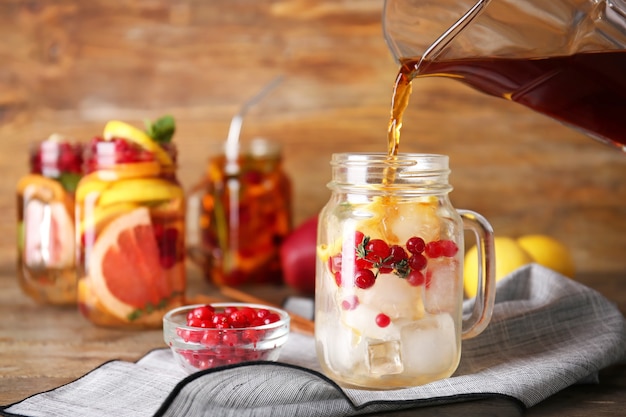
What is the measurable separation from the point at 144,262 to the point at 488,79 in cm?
55

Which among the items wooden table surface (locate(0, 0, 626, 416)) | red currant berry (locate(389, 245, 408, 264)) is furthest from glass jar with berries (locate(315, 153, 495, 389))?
wooden table surface (locate(0, 0, 626, 416))

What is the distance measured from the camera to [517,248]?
51.1 inches

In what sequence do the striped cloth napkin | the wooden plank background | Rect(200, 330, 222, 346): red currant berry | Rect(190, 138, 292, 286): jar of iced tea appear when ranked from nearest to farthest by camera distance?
the striped cloth napkin < Rect(200, 330, 222, 346): red currant berry < Rect(190, 138, 292, 286): jar of iced tea < the wooden plank background

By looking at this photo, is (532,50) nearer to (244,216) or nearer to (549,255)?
(549,255)

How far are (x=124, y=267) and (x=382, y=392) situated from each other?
18.7 inches

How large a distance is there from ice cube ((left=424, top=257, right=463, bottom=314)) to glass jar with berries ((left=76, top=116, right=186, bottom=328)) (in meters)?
0.46

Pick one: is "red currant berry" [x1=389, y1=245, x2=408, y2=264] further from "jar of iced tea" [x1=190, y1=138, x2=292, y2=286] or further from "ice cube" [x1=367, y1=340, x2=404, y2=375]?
"jar of iced tea" [x1=190, y1=138, x2=292, y2=286]

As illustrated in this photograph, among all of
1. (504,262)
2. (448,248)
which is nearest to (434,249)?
(448,248)

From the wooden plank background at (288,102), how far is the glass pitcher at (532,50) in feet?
2.46

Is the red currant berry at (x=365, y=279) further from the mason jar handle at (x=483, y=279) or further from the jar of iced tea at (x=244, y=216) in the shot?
the jar of iced tea at (x=244, y=216)

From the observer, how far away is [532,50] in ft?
2.85

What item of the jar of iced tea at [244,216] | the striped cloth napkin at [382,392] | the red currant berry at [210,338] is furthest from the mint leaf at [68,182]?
the red currant berry at [210,338]

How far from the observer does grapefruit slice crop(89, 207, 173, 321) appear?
3.72 feet

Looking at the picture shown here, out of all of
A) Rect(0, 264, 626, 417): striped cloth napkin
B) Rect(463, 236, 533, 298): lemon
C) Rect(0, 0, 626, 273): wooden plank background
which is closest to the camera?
Rect(0, 264, 626, 417): striped cloth napkin
